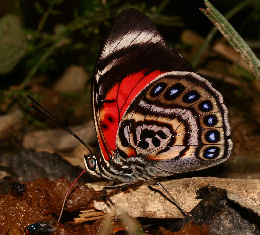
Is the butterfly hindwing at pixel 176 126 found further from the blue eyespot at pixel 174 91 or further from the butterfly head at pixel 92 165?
the butterfly head at pixel 92 165

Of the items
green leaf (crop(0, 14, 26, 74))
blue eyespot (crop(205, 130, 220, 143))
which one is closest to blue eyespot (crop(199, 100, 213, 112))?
blue eyespot (crop(205, 130, 220, 143))

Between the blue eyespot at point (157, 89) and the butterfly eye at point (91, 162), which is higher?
the blue eyespot at point (157, 89)

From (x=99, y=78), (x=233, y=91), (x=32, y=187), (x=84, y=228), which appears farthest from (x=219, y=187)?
(x=233, y=91)

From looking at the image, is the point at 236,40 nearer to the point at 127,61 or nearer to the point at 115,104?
the point at 127,61

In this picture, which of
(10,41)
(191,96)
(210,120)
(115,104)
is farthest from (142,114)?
(10,41)

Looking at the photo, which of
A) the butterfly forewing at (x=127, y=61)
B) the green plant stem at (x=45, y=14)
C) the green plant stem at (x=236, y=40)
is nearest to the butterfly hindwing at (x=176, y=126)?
the butterfly forewing at (x=127, y=61)

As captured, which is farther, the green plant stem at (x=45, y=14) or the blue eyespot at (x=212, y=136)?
the green plant stem at (x=45, y=14)

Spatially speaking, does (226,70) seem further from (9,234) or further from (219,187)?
(9,234)
